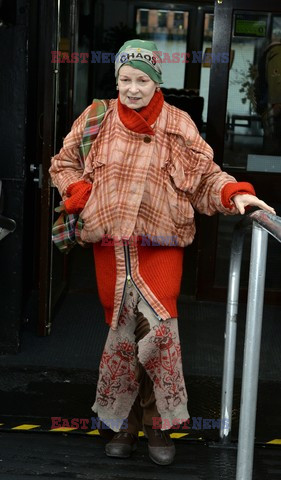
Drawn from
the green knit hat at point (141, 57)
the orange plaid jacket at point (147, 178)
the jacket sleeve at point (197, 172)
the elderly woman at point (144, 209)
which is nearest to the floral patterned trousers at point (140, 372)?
the elderly woman at point (144, 209)

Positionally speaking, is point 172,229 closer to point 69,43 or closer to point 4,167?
point 4,167

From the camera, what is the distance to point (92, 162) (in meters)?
3.06

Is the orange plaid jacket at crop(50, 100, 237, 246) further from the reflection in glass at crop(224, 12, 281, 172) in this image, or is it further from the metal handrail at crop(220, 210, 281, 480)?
the reflection in glass at crop(224, 12, 281, 172)

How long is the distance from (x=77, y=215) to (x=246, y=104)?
2.72m

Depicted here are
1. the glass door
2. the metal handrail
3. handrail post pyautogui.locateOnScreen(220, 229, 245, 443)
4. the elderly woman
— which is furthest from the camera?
the glass door

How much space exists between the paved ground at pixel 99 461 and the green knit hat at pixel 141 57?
1527 millimetres

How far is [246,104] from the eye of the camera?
556cm

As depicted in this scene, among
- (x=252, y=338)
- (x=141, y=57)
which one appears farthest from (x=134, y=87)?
(x=252, y=338)

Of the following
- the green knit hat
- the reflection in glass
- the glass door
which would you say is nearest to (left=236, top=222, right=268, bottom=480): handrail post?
the green knit hat

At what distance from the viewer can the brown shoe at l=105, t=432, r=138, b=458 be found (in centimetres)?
327

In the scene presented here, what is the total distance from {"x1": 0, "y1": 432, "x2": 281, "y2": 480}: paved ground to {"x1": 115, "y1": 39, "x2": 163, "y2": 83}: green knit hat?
153 centimetres

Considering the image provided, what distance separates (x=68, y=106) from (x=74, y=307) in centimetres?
140

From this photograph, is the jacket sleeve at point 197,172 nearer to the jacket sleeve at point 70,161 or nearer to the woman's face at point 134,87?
the woman's face at point 134,87

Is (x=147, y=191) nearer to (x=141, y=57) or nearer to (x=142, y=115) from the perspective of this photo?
(x=142, y=115)
